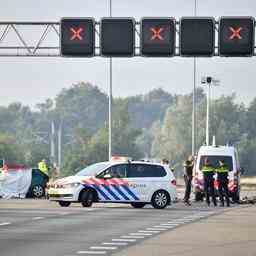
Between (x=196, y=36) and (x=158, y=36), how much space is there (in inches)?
49.2

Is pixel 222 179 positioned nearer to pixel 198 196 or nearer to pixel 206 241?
pixel 198 196

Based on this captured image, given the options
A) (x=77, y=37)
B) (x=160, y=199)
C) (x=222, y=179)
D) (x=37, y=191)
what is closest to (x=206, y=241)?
(x=160, y=199)

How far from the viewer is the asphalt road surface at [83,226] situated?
63.1 ft

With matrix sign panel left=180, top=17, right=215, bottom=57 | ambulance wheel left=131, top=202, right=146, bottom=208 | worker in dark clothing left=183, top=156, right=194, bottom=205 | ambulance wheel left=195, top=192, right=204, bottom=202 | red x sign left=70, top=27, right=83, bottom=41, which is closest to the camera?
ambulance wheel left=131, top=202, right=146, bottom=208

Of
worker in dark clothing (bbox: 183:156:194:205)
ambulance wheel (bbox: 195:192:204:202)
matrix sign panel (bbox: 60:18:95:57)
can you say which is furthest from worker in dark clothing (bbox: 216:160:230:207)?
matrix sign panel (bbox: 60:18:95:57)

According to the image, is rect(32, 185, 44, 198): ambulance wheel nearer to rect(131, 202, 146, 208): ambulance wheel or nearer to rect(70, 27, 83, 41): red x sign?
rect(70, 27, 83, 41): red x sign

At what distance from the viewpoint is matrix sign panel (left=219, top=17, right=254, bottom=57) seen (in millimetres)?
40312

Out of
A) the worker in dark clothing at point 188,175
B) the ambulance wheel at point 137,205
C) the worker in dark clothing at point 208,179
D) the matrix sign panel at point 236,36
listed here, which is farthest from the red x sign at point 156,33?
the ambulance wheel at point 137,205

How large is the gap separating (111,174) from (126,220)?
8156 millimetres

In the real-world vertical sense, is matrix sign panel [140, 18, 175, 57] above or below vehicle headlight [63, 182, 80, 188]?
above

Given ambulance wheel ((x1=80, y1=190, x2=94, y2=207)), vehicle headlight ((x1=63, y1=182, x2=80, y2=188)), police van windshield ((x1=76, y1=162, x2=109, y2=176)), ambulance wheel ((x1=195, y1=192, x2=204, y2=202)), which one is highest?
police van windshield ((x1=76, y1=162, x2=109, y2=176))

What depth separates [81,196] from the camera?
35.8m

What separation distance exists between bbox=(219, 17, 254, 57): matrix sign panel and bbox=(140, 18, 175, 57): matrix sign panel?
1.64 meters

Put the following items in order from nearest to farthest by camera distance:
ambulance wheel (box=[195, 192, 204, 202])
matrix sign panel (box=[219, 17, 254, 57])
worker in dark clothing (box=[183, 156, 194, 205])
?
worker in dark clothing (box=[183, 156, 194, 205])
matrix sign panel (box=[219, 17, 254, 57])
ambulance wheel (box=[195, 192, 204, 202])
